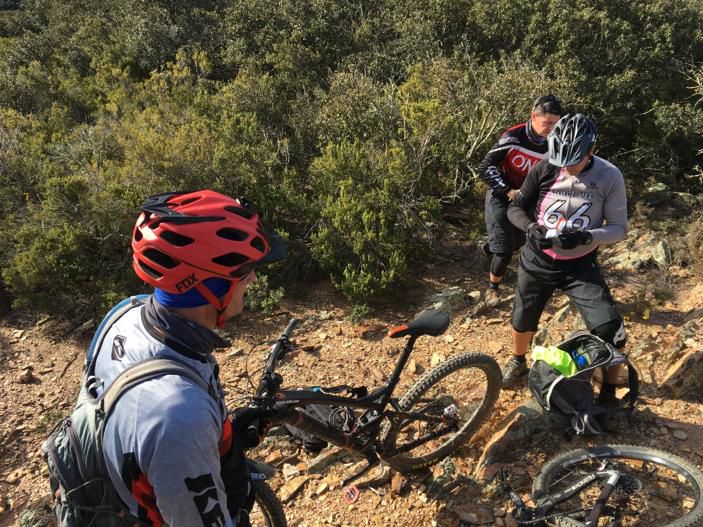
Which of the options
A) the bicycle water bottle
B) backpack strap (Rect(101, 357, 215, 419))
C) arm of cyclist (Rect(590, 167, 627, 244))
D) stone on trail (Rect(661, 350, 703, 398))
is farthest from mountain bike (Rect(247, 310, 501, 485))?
stone on trail (Rect(661, 350, 703, 398))

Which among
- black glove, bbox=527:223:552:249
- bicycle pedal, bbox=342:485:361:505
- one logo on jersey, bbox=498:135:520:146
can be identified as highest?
one logo on jersey, bbox=498:135:520:146

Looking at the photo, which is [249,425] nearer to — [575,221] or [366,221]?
[575,221]

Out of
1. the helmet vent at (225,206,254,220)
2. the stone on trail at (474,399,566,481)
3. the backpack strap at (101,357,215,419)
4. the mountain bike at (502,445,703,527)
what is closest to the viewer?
the backpack strap at (101,357,215,419)

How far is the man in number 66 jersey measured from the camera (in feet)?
9.96

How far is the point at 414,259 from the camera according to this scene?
20.5 ft

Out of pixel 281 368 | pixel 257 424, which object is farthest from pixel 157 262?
pixel 281 368

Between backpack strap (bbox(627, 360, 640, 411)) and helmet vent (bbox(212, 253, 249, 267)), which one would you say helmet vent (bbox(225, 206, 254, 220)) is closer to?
helmet vent (bbox(212, 253, 249, 267))

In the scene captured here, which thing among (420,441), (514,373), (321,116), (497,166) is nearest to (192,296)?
(420,441)

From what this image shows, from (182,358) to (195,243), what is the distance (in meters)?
0.40

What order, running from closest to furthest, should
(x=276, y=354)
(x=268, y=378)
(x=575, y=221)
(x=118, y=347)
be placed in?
(x=118, y=347), (x=268, y=378), (x=276, y=354), (x=575, y=221)

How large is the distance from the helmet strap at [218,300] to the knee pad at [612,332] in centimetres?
254

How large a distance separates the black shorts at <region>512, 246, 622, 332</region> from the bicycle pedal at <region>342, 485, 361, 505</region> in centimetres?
174

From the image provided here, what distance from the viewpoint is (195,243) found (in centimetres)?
165

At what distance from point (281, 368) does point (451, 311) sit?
2054 millimetres
